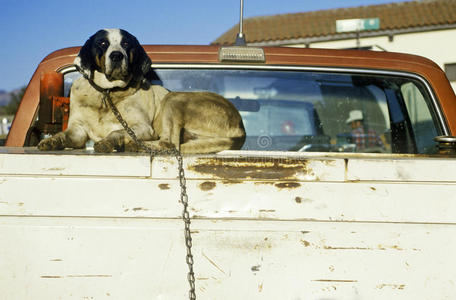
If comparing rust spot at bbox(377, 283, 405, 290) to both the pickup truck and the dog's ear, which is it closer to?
the pickup truck

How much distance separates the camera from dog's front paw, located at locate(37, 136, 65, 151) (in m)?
2.55

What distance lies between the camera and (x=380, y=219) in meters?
1.64

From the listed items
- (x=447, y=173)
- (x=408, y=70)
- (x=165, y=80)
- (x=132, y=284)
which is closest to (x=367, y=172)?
(x=447, y=173)

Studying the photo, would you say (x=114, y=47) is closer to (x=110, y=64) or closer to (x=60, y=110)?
(x=110, y=64)

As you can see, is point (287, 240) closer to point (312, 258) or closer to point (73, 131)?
point (312, 258)

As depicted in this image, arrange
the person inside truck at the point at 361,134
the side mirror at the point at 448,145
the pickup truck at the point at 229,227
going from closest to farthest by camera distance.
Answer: the pickup truck at the point at 229,227 < the side mirror at the point at 448,145 < the person inside truck at the point at 361,134

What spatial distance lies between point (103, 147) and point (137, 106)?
714 millimetres

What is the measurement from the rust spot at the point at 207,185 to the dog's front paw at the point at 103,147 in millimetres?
1027

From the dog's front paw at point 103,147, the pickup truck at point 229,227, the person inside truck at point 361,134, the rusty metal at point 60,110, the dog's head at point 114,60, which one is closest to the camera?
the pickup truck at point 229,227

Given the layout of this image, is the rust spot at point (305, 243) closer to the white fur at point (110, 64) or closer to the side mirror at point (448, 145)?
the side mirror at point (448, 145)

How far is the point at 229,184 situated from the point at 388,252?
589mm

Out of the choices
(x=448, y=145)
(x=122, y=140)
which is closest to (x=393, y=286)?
(x=448, y=145)

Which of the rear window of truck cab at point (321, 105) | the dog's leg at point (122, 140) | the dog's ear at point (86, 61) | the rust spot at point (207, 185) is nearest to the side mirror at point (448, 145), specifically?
the rear window of truck cab at point (321, 105)

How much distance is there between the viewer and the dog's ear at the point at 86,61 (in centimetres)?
289
